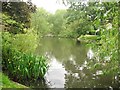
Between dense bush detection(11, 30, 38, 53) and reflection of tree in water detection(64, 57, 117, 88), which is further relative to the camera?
dense bush detection(11, 30, 38, 53)

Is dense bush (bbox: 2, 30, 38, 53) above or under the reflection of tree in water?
above

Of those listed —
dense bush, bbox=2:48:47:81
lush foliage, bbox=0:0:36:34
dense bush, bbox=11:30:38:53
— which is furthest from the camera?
lush foliage, bbox=0:0:36:34

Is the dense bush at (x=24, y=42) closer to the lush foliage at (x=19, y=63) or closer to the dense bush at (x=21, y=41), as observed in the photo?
the dense bush at (x=21, y=41)

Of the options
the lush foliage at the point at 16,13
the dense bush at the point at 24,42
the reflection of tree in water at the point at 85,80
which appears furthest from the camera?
the lush foliage at the point at 16,13

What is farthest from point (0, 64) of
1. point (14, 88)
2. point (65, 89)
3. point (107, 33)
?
point (107, 33)

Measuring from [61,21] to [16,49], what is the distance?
39136 mm

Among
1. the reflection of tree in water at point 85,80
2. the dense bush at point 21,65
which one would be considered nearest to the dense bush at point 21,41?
the dense bush at point 21,65

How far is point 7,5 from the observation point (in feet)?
33.1

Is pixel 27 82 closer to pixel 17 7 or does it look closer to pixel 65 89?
pixel 65 89

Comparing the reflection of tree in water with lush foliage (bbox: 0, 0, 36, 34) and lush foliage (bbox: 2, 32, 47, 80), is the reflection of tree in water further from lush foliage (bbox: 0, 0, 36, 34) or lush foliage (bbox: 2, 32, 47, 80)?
lush foliage (bbox: 0, 0, 36, 34)

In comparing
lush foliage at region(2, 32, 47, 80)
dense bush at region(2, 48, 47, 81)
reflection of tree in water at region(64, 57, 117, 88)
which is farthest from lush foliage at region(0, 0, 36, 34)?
reflection of tree in water at region(64, 57, 117, 88)

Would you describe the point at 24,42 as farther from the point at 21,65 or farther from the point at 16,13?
the point at 16,13

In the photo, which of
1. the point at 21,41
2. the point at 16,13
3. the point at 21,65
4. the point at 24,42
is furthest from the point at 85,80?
the point at 16,13

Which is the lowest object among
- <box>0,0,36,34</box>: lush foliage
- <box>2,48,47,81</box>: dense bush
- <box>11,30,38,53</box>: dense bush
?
<box>2,48,47,81</box>: dense bush
